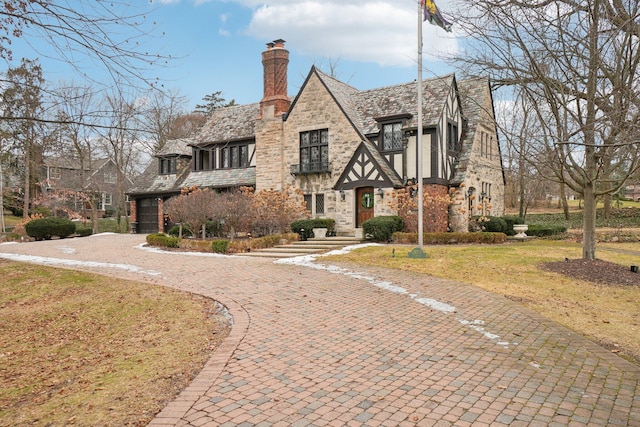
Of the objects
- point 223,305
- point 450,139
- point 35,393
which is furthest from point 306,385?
point 450,139

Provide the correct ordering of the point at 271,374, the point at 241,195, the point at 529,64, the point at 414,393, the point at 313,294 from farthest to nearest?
the point at 241,195 < the point at 529,64 < the point at 313,294 < the point at 271,374 < the point at 414,393

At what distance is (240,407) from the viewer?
4152 millimetres

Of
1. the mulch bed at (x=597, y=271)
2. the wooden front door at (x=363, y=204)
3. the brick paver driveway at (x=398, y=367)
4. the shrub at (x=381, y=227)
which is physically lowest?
the brick paver driveway at (x=398, y=367)

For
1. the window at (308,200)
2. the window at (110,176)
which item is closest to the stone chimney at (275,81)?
the window at (308,200)

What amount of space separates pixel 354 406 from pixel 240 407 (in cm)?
107

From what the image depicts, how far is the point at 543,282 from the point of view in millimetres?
10789

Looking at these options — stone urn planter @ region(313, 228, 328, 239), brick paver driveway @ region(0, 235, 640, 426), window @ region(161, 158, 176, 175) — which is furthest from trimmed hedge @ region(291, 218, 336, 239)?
window @ region(161, 158, 176, 175)

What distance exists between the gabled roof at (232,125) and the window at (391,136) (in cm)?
851

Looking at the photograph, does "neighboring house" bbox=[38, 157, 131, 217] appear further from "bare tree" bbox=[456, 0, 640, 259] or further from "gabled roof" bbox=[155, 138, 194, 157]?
"bare tree" bbox=[456, 0, 640, 259]

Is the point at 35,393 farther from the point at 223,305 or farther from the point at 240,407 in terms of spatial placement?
the point at 223,305

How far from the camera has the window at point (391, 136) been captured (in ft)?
71.9

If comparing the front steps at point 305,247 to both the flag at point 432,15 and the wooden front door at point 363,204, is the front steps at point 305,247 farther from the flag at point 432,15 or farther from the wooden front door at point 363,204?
the flag at point 432,15

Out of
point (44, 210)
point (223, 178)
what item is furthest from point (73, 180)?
point (223, 178)

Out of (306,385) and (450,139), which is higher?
(450,139)
